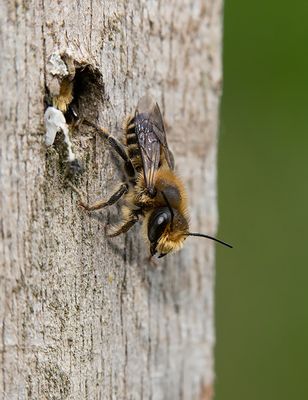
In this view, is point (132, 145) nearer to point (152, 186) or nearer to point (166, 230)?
point (152, 186)

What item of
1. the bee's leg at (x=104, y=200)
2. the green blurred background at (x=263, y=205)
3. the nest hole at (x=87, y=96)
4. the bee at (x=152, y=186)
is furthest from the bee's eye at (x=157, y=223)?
the green blurred background at (x=263, y=205)

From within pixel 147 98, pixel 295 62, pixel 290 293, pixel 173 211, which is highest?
pixel 295 62

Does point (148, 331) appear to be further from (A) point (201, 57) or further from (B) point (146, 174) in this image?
(A) point (201, 57)

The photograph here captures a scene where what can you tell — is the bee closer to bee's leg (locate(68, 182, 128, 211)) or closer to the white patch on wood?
bee's leg (locate(68, 182, 128, 211))

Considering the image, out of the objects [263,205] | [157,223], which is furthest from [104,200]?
[263,205]

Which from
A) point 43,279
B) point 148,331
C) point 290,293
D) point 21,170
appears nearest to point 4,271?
point 43,279

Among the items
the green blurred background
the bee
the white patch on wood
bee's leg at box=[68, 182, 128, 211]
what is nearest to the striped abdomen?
the bee
